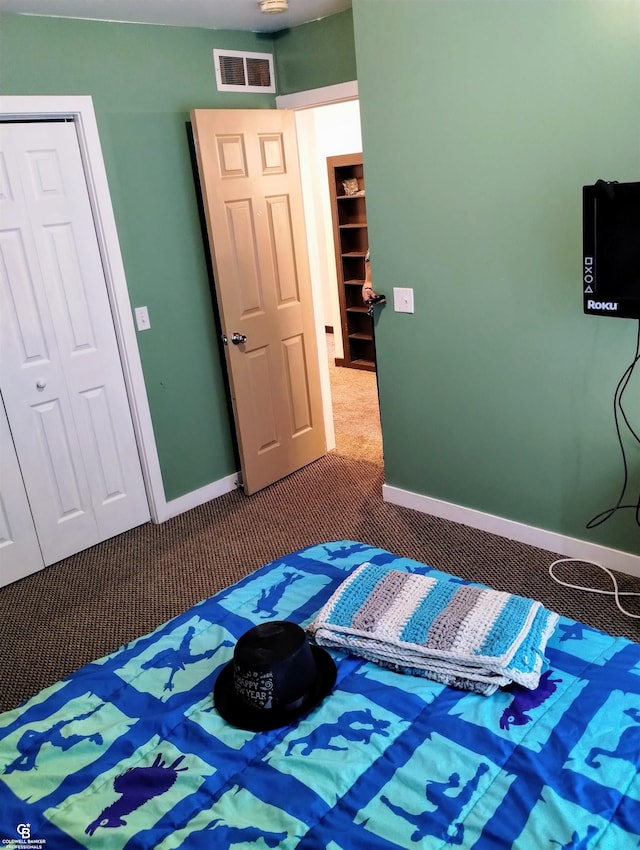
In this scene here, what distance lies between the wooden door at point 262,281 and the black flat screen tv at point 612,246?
184 centimetres

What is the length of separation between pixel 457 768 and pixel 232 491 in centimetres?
285

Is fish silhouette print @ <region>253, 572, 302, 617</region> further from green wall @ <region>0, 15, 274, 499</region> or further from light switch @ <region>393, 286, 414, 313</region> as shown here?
green wall @ <region>0, 15, 274, 499</region>

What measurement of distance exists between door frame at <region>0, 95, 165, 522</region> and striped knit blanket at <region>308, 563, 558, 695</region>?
2.06 metres

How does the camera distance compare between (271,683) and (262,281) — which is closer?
(271,683)

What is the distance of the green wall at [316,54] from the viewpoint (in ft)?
11.0

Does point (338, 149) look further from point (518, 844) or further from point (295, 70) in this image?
point (518, 844)

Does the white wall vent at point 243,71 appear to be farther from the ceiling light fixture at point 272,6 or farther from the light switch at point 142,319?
the light switch at point 142,319

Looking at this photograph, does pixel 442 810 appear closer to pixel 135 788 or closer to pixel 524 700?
pixel 524 700

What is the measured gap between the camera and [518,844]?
3.58 feet

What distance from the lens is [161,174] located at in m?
3.38

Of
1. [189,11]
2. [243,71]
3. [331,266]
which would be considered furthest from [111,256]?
[331,266]

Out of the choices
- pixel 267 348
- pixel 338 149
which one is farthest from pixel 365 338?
pixel 267 348

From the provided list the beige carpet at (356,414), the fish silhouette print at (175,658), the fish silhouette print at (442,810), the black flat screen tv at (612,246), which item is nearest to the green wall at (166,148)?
the beige carpet at (356,414)

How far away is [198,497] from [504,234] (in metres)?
2.11
